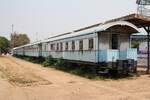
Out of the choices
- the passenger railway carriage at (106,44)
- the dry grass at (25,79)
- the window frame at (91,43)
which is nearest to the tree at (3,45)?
the dry grass at (25,79)

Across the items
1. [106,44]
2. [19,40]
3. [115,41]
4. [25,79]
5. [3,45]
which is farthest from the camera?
[19,40]

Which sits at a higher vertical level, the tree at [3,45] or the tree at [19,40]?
the tree at [19,40]

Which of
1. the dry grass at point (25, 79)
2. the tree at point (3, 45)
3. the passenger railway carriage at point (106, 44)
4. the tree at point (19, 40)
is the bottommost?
the dry grass at point (25, 79)

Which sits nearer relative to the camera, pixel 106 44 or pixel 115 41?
pixel 106 44

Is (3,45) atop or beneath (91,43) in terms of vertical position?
atop

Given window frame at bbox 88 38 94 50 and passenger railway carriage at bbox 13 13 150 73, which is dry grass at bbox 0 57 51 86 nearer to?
passenger railway carriage at bbox 13 13 150 73

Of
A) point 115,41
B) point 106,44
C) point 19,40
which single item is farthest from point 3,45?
point 106,44

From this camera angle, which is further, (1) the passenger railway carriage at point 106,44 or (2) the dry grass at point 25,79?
(1) the passenger railway carriage at point 106,44

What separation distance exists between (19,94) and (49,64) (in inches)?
746

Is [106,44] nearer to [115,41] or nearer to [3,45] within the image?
[115,41]

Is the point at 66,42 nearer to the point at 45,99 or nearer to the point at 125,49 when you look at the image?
the point at 125,49

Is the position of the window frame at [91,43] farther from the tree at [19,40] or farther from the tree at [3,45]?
the tree at [19,40]

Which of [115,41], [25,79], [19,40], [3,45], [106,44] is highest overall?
[19,40]

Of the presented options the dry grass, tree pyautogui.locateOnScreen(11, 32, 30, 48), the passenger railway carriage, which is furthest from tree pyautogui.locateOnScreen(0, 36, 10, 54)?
the passenger railway carriage
